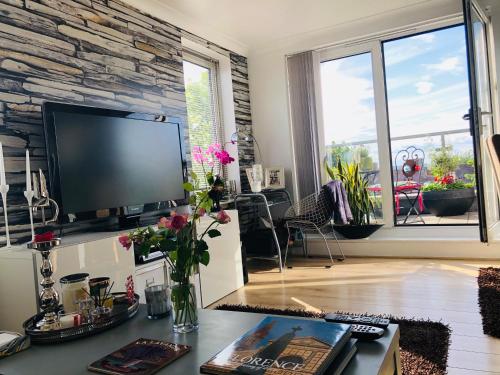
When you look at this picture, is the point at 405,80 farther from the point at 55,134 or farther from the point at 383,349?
the point at 383,349

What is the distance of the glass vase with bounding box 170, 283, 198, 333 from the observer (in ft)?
3.94

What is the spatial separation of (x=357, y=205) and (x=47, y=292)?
11.0 feet

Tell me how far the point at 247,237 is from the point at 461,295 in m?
1.97

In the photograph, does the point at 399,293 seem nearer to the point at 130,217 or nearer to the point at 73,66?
the point at 130,217

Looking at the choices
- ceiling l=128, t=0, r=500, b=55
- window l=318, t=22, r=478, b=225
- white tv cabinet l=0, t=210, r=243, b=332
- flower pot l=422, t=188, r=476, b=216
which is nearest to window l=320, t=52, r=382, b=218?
window l=318, t=22, r=478, b=225

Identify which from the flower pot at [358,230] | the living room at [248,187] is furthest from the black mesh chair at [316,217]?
the flower pot at [358,230]

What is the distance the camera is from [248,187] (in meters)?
4.48

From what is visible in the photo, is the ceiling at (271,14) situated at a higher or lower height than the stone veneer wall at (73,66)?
higher

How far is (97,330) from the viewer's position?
1.25 m

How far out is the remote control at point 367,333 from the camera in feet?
3.51

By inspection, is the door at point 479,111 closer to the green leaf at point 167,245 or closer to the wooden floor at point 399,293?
the wooden floor at point 399,293

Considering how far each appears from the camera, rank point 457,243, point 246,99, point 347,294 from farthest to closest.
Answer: point 246,99, point 457,243, point 347,294

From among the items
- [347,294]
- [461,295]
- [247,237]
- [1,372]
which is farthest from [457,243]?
[1,372]

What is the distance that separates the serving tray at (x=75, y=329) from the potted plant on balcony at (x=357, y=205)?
3.15 meters
